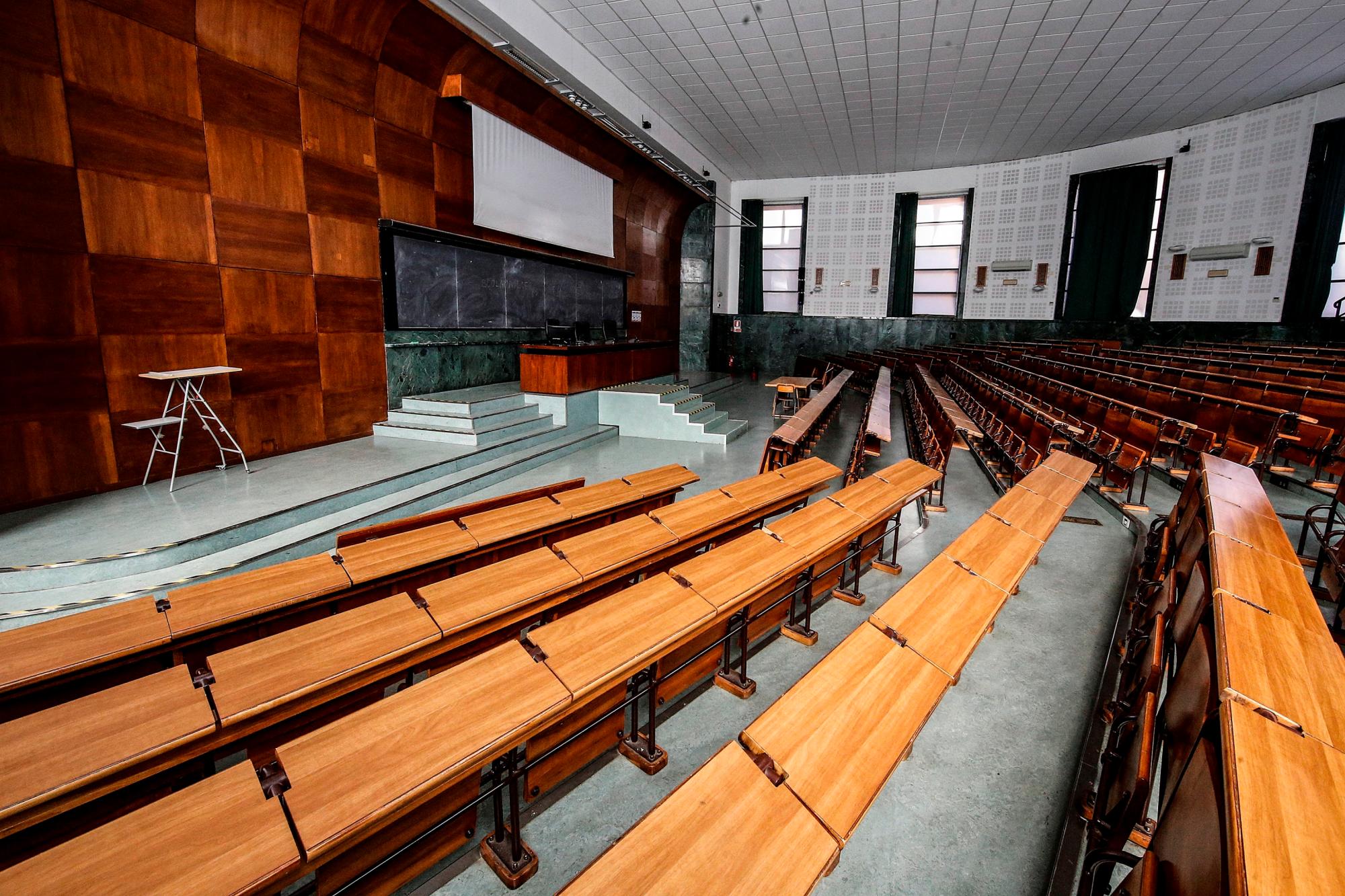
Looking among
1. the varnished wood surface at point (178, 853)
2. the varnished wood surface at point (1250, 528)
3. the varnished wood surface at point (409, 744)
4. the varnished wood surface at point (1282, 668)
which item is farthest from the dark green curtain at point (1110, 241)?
the varnished wood surface at point (178, 853)

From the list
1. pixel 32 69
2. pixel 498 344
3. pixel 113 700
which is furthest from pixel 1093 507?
pixel 32 69

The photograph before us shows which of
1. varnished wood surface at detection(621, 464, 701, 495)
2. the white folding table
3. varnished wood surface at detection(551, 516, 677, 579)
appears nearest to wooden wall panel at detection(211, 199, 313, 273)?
the white folding table

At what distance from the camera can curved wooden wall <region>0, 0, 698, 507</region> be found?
11.8 ft

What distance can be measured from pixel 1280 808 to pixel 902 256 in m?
14.1

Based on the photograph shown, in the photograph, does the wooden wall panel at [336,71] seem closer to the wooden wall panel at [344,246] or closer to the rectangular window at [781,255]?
the wooden wall panel at [344,246]

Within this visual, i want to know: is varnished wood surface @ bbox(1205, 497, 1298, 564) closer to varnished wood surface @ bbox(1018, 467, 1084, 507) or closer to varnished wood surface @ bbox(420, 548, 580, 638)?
varnished wood surface @ bbox(1018, 467, 1084, 507)

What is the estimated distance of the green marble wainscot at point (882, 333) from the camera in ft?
34.7

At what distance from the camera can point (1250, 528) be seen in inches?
83.4

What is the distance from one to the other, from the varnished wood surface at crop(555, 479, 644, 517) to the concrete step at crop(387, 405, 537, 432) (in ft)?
9.48

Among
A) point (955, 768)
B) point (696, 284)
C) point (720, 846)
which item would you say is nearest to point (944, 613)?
point (955, 768)

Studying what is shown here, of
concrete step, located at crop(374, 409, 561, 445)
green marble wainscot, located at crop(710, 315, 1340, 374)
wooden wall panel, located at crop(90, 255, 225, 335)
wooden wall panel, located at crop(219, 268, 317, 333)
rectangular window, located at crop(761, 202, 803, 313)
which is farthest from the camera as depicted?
rectangular window, located at crop(761, 202, 803, 313)

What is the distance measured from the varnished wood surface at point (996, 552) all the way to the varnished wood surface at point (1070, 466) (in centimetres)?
124

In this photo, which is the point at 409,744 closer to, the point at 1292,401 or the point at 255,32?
the point at 255,32

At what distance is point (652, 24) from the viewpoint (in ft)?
22.6
